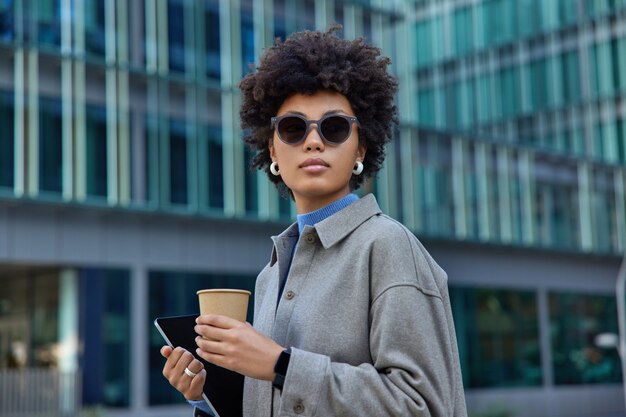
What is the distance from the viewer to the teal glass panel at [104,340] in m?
20.3

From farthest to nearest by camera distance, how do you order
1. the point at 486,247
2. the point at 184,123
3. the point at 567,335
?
the point at 567,335, the point at 486,247, the point at 184,123

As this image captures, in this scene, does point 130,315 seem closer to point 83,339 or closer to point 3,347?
point 83,339

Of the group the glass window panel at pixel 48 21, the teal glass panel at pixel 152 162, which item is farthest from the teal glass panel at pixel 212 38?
the glass window panel at pixel 48 21

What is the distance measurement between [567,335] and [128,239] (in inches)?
671

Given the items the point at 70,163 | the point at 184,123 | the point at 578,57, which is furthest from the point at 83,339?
the point at 578,57

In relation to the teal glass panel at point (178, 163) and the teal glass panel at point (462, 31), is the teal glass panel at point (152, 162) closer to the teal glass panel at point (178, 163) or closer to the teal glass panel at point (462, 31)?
the teal glass panel at point (178, 163)

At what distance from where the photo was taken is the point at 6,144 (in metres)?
19.3

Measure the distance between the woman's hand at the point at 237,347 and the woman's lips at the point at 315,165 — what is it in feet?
1.49

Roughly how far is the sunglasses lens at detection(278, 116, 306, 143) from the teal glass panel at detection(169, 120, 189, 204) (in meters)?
19.8

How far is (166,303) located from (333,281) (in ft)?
65.3

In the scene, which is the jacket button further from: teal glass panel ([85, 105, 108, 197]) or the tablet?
teal glass panel ([85, 105, 108, 197])

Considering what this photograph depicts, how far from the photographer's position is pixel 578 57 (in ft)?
123

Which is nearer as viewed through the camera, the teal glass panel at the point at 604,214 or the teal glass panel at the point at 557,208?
the teal glass panel at the point at 557,208

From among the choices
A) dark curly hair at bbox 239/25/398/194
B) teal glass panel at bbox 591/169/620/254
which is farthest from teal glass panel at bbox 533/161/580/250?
dark curly hair at bbox 239/25/398/194
